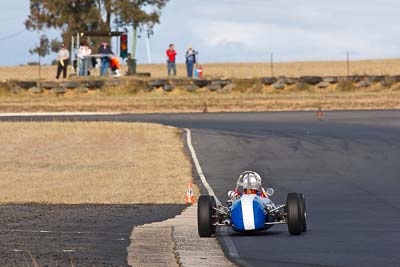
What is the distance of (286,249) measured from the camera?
46.5 feet

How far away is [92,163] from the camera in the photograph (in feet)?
103

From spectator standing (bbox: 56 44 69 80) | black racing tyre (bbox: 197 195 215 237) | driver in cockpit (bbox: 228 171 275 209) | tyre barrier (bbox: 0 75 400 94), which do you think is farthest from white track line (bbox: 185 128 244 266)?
spectator standing (bbox: 56 44 69 80)

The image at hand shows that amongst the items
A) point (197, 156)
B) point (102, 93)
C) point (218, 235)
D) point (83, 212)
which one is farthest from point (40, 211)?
point (102, 93)

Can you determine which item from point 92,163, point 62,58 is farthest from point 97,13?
point 92,163

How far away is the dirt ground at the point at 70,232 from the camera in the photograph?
1348 cm

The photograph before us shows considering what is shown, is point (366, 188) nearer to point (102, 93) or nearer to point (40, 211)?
point (40, 211)

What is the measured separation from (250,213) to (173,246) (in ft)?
3.62

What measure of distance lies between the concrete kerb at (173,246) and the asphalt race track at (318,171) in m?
0.32

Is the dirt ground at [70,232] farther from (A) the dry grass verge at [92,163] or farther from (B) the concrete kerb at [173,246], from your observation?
(A) the dry grass verge at [92,163]

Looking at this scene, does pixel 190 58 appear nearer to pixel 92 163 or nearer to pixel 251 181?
pixel 92 163

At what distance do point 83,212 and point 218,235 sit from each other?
15.4ft

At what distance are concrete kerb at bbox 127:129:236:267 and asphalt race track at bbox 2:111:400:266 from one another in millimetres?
323

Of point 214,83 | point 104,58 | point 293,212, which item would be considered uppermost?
point 104,58

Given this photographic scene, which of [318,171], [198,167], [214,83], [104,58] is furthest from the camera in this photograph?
[104,58]
